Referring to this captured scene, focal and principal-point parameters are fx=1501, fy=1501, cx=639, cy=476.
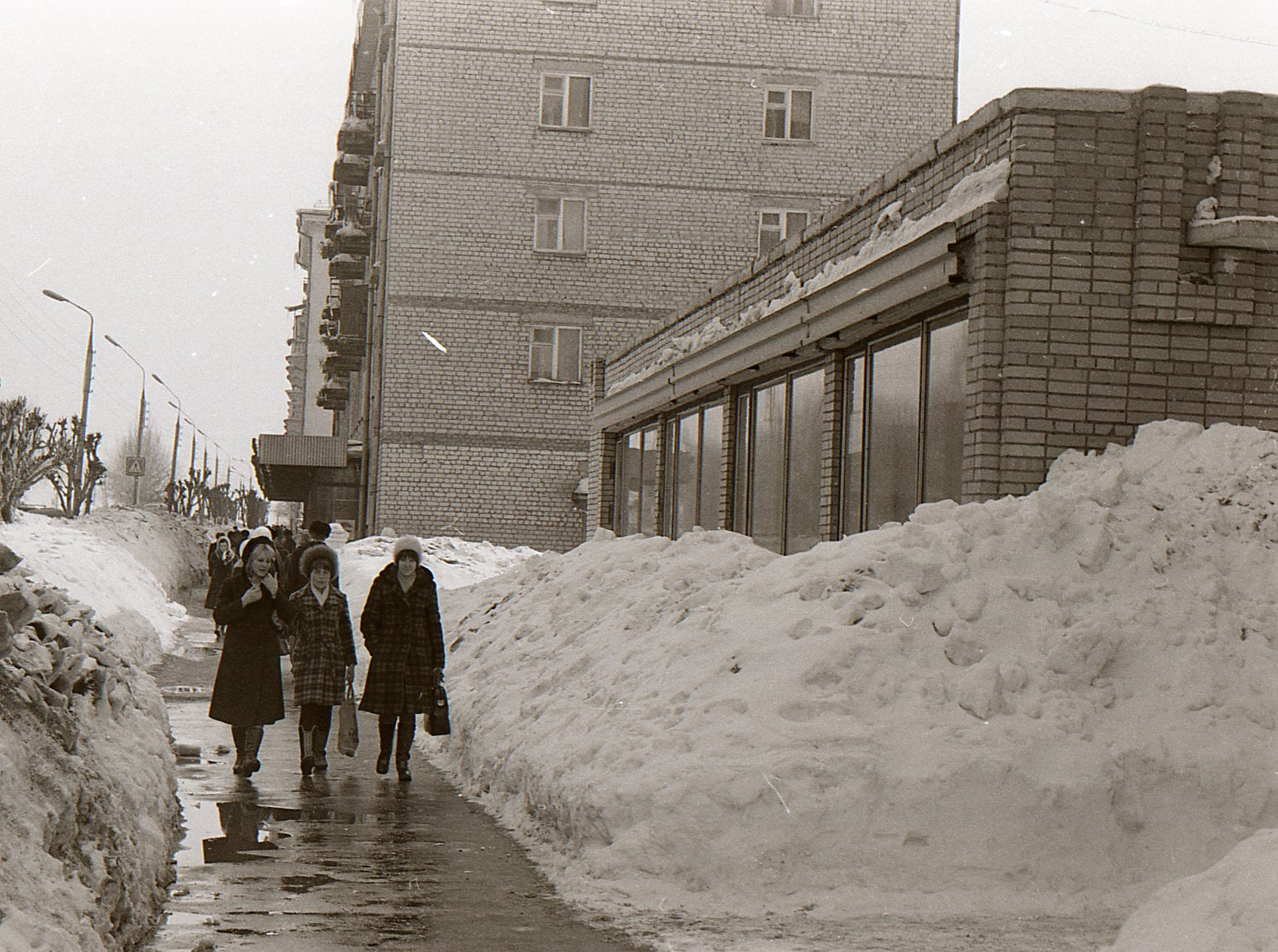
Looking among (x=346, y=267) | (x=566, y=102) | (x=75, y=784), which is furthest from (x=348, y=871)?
(x=346, y=267)

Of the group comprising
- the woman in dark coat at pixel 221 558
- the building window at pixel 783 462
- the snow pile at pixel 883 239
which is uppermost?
the snow pile at pixel 883 239

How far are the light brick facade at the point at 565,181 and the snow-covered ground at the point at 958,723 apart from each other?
1996cm

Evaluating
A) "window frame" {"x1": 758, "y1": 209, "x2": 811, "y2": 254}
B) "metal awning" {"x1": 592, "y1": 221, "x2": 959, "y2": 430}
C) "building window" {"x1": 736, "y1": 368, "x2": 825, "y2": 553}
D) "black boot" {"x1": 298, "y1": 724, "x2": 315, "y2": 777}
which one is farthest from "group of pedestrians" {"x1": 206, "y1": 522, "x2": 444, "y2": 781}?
"window frame" {"x1": 758, "y1": 209, "x2": 811, "y2": 254}

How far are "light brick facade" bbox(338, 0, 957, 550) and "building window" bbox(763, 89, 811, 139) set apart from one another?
0.63 ft

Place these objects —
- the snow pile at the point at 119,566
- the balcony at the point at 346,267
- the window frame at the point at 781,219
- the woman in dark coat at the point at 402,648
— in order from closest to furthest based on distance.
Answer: the woman in dark coat at the point at 402,648 → the snow pile at the point at 119,566 → the window frame at the point at 781,219 → the balcony at the point at 346,267

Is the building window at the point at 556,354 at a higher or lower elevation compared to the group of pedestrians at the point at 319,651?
higher

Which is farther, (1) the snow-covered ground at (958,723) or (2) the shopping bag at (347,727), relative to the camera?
(2) the shopping bag at (347,727)

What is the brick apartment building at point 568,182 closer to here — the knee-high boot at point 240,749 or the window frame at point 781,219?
the window frame at point 781,219

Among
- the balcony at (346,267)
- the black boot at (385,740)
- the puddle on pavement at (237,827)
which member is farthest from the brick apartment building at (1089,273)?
the balcony at (346,267)

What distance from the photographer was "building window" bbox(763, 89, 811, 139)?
30.5m

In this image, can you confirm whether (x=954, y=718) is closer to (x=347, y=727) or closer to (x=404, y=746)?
(x=404, y=746)

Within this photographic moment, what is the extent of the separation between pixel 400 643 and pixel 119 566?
19.5 m

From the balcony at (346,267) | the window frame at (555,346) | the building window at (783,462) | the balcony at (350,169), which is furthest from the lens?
the balcony at (346,267)

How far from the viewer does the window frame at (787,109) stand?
30.5 meters
